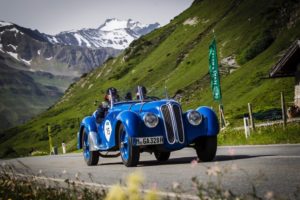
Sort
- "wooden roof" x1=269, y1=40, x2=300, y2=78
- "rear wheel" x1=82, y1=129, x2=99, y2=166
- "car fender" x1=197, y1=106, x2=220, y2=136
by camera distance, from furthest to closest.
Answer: "wooden roof" x1=269, y1=40, x2=300, y2=78 < "rear wheel" x1=82, y1=129, x2=99, y2=166 < "car fender" x1=197, y1=106, x2=220, y2=136

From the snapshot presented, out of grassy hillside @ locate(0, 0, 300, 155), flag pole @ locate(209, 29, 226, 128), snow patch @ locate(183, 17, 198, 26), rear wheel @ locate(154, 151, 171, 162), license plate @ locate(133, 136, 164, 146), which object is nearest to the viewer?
license plate @ locate(133, 136, 164, 146)

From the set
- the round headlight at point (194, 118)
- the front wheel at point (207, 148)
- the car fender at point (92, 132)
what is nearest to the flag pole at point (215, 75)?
the car fender at point (92, 132)

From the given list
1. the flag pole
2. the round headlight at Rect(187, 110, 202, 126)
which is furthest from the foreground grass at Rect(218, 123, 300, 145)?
the flag pole

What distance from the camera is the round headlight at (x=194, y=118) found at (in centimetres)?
1239

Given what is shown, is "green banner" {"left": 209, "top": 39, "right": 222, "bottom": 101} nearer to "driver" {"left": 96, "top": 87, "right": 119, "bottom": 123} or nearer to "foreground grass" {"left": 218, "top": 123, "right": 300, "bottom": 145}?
"foreground grass" {"left": 218, "top": 123, "right": 300, "bottom": 145}

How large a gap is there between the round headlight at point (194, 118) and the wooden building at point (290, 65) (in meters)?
26.9

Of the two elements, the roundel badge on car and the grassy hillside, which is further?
the grassy hillside

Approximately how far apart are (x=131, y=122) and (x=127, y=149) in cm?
68

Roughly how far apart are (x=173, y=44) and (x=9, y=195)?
485 feet

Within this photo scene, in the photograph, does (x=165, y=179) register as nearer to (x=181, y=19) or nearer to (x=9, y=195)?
(x=9, y=195)

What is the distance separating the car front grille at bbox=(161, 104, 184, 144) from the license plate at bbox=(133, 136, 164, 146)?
0.21 m

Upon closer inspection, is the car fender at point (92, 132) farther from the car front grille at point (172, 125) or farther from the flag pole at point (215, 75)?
the flag pole at point (215, 75)

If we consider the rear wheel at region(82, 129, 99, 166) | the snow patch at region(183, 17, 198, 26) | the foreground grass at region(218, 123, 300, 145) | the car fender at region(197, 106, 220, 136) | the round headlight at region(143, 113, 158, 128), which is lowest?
the foreground grass at region(218, 123, 300, 145)

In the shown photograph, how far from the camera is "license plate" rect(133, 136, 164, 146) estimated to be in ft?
39.2
